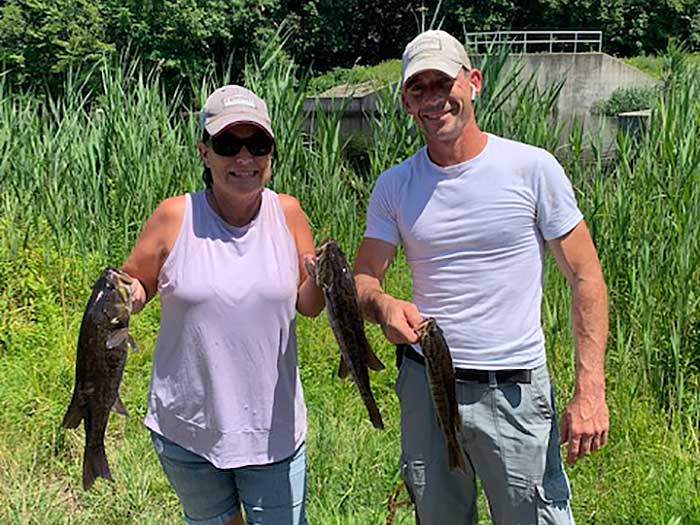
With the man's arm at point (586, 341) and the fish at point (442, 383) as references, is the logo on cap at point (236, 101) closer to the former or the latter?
the fish at point (442, 383)

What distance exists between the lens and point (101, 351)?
243 centimetres

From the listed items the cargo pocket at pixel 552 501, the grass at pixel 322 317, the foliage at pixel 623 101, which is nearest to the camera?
the cargo pocket at pixel 552 501

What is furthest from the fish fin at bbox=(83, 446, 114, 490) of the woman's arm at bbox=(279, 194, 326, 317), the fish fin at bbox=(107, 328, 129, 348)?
the woman's arm at bbox=(279, 194, 326, 317)

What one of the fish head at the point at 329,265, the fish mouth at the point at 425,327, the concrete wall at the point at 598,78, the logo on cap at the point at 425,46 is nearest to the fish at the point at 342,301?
the fish head at the point at 329,265

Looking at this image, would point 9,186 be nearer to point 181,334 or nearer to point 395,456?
point 395,456

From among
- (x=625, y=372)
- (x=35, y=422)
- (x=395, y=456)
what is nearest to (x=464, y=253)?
(x=395, y=456)

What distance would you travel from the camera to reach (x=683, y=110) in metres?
5.46

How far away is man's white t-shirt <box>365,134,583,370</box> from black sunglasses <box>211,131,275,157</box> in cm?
57

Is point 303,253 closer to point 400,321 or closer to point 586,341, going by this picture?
point 400,321

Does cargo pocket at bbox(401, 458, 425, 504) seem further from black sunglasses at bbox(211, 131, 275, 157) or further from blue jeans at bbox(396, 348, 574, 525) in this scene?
black sunglasses at bbox(211, 131, 275, 157)

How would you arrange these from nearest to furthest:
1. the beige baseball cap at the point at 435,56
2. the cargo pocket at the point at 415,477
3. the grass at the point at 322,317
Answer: the beige baseball cap at the point at 435,56, the cargo pocket at the point at 415,477, the grass at the point at 322,317

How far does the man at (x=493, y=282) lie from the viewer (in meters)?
2.60

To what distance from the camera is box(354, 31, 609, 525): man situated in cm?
260

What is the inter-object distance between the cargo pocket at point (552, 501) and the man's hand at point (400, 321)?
2.72ft
